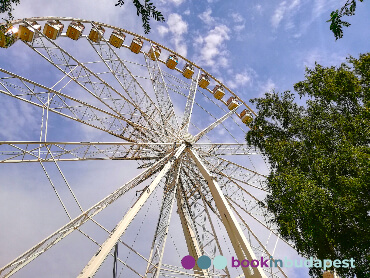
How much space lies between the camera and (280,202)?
308 inches

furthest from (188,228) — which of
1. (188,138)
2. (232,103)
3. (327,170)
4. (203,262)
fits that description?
(232,103)

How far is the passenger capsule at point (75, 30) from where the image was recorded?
1518 centimetres

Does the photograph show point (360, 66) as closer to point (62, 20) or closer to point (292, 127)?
point (292, 127)

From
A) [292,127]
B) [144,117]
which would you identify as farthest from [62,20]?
[292,127]

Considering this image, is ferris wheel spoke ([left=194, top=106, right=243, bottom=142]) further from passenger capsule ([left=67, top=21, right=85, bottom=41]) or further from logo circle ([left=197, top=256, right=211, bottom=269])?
passenger capsule ([left=67, top=21, right=85, bottom=41])

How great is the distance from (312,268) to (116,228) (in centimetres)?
551

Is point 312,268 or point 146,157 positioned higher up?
point 146,157

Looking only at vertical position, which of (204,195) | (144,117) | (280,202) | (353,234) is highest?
(144,117)

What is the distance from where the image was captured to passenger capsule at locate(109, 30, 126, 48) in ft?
55.2

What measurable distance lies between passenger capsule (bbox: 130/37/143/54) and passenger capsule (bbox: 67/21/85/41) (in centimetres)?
318

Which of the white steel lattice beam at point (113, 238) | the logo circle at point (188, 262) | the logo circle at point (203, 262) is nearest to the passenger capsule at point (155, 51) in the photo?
the white steel lattice beam at point (113, 238)

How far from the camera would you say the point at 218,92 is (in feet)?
65.4

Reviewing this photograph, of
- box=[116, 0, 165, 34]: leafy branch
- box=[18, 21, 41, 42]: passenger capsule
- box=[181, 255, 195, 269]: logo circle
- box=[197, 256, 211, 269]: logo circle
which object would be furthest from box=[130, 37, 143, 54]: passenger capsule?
box=[116, 0, 165, 34]: leafy branch

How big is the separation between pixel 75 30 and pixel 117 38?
8.00 feet
